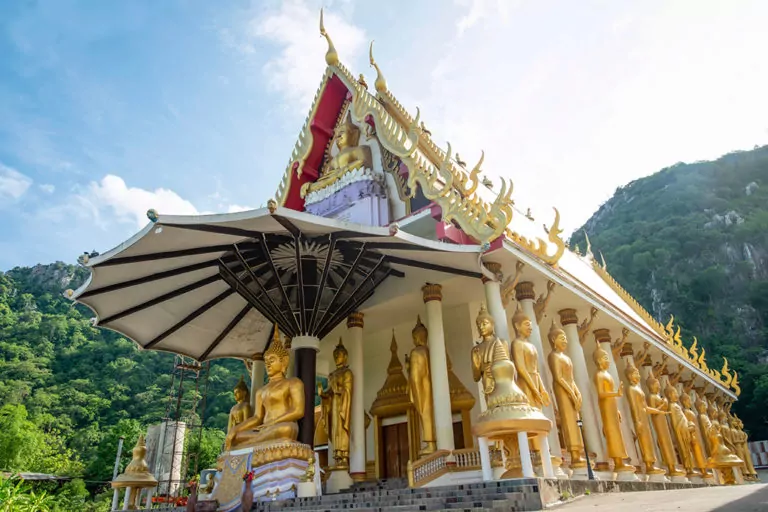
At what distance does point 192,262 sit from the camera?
983 cm

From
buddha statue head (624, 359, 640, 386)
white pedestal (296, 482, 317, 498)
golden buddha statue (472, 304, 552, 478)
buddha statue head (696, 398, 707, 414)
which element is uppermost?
buddha statue head (696, 398, 707, 414)

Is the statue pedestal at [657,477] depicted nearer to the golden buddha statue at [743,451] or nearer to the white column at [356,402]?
the white column at [356,402]

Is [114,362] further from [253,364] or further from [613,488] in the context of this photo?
[613,488]

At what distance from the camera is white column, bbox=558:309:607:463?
10.9 meters

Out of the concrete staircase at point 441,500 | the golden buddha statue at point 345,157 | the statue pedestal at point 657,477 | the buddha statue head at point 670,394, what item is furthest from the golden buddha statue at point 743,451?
the concrete staircase at point 441,500

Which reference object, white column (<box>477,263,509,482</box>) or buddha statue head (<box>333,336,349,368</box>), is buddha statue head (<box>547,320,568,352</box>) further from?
buddha statue head (<box>333,336,349,368</box>)

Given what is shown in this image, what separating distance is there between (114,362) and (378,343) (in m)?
40.3

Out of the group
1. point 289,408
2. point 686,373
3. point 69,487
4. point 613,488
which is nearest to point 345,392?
point 289,408

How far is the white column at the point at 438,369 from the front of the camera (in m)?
9.34

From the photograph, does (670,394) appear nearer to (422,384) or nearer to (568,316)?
(568,316)

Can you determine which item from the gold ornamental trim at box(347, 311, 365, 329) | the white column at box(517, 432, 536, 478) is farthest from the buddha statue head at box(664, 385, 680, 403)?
the white column at box(517, 432, 536, 478)

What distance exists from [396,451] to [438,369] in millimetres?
3017

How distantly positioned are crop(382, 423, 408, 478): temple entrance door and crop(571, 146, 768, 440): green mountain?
27.5 meters

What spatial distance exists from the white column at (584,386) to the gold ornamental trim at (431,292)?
3424 millimetres
